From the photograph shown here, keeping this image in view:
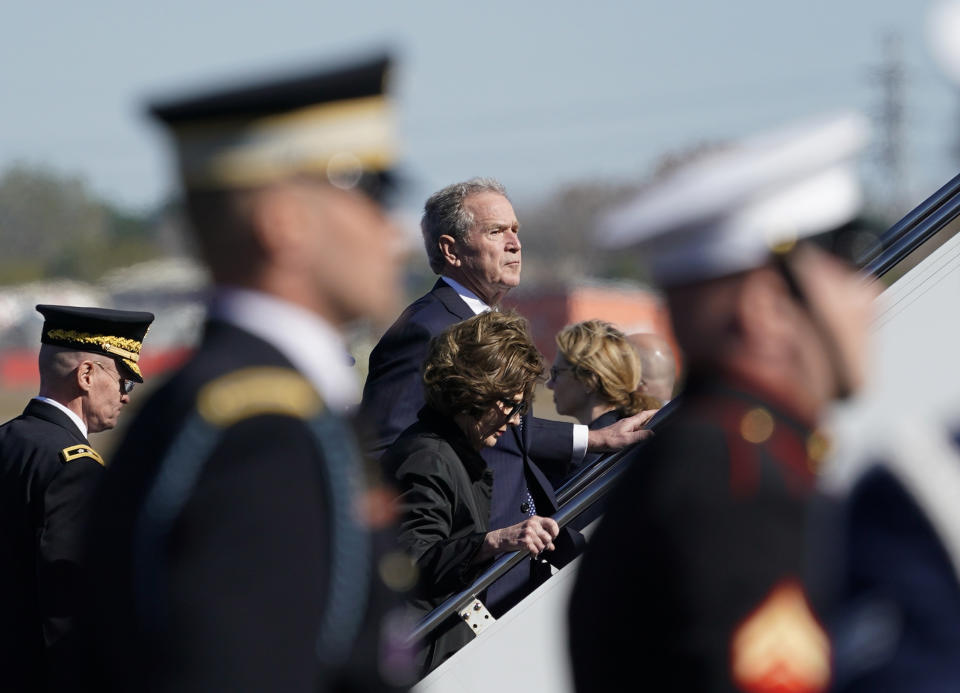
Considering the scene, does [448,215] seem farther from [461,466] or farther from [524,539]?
[524,539]

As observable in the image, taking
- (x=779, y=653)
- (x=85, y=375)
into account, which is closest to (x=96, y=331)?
(x=85, y=375)

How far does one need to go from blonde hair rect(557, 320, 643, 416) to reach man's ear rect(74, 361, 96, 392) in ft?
5.19

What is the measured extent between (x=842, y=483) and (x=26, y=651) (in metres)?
3.02

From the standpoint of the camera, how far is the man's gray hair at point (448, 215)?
15.3 feet

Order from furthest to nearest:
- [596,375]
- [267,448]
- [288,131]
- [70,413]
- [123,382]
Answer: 1. [596,375]
2. [123,382]
3. [70,413]
4. [288,131]
5. [267,448]

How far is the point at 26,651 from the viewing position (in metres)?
3.99

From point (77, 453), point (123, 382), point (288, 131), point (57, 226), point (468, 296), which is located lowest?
point (468, 296)

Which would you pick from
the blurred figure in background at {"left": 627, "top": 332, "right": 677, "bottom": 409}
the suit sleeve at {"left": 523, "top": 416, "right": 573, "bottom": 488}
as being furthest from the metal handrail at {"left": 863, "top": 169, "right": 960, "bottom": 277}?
the blurred figure in background at {"left": 627, "top": 332, "right": 677, "bottom": 409}

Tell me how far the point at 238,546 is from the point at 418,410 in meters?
2.85

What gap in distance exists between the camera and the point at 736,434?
61.1 inches

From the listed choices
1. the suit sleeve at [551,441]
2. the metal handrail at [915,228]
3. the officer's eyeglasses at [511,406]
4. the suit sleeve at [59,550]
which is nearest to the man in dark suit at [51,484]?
the suit sleeve at [59,550]

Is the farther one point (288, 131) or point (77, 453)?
point (77, 453)

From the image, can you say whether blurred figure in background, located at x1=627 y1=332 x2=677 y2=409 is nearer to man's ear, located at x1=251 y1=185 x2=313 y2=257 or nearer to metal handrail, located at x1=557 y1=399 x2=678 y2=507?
metal handrail, located at x1=557 y1=399 x2=678 y2=507

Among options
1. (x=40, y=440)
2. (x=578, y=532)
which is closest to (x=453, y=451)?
(x=578, y=532)
